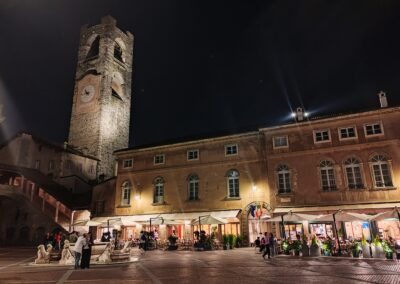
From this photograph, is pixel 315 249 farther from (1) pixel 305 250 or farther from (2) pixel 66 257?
(2) pixel 66 257

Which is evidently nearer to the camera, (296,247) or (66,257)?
(66,257)

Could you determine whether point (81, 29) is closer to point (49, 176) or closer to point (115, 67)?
point (115, 67)

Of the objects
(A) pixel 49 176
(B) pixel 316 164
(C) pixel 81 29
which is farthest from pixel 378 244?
(C) pixel 81 29

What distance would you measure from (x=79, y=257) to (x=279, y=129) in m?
18.0

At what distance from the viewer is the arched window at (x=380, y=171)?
2292cm

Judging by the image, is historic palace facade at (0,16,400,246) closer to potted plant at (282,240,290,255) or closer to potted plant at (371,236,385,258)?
potted plant at (282,240,290,255)

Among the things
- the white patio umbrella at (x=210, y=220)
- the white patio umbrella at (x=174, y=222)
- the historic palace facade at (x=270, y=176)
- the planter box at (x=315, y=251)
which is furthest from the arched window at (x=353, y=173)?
the white patio umbrella at (x=174, y=222)

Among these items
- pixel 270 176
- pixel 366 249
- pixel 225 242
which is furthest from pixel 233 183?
pixel 366 249

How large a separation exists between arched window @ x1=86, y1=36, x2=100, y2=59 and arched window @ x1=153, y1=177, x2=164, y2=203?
30120 millimetres

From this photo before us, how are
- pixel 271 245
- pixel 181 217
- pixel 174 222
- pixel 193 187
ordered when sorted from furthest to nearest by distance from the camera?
1. pixel 193 187
2. pixel 181 217
3. pixel 174 222
4. pixel 271 245

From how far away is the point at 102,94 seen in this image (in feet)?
156

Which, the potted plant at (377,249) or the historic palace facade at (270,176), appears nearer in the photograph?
the potted plant at (377,249)

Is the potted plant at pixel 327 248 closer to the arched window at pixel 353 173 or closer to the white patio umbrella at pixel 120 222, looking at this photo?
the arched window at pixel 353 173

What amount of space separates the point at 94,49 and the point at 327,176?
1745 inches
